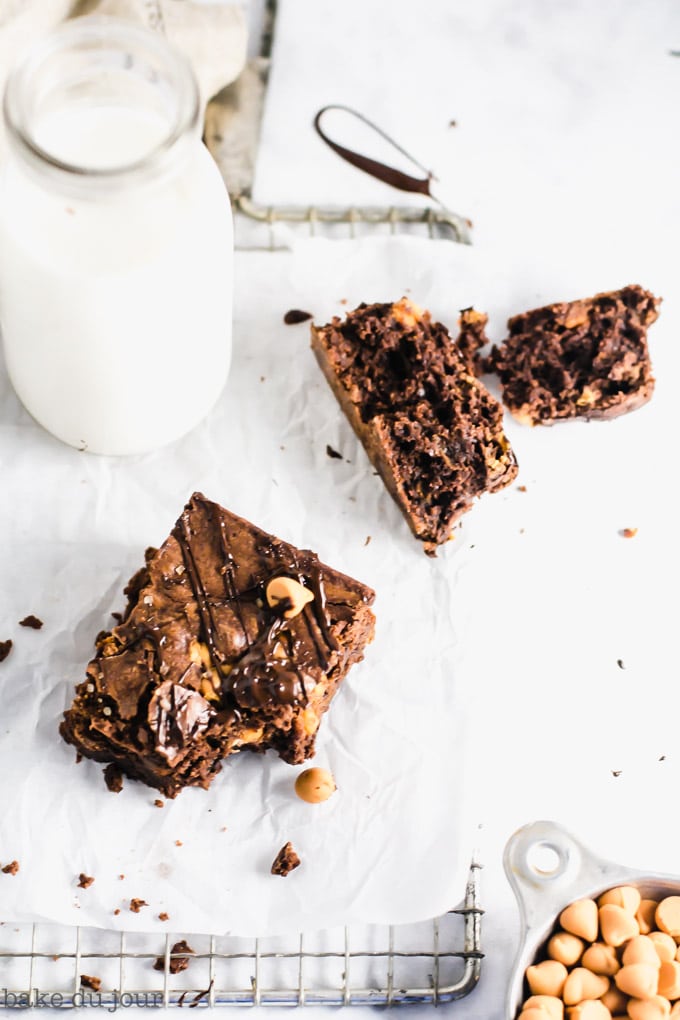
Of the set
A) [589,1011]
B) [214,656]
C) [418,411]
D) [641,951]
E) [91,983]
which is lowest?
[91,983]

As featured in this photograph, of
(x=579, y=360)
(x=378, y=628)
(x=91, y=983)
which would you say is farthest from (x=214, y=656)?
(x=579, y=360)

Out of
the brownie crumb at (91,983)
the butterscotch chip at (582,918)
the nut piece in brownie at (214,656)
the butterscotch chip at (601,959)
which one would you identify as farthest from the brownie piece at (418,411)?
the brownie crumb at (91,983)

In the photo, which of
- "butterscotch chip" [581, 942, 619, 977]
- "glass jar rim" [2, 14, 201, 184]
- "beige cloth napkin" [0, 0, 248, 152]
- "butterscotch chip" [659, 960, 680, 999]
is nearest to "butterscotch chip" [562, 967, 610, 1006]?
"butterscotch chip" [581, 942, 619, 977]

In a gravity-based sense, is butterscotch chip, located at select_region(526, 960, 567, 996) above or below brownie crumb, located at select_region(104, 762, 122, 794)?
below

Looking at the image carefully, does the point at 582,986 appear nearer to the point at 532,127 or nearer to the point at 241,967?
the point at 241,967

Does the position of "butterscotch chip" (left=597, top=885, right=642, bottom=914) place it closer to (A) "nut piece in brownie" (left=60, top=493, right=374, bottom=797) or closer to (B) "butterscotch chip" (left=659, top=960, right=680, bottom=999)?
(B) "butterscotch chip" (left=659, top=960, right=680, bottom=999)

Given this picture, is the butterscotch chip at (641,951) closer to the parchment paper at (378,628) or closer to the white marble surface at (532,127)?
the parchment paper at (378,628)

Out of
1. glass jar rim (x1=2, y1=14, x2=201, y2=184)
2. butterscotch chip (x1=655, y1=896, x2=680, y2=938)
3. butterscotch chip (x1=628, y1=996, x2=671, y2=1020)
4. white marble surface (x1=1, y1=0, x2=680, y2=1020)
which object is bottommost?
butterscotch chip (x1=628, y1=996, x2=671, y2=1020)
